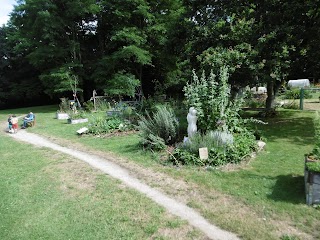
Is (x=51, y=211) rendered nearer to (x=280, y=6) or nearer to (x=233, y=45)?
(x=233, y=45)

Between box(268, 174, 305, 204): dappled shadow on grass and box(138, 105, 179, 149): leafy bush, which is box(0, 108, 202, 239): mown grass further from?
box(138, 105, 179, 149): leafy bush

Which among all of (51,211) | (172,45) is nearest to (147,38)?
(172,45)

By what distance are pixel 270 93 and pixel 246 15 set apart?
4.10 m

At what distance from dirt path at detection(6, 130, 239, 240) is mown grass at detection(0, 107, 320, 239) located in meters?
0.15

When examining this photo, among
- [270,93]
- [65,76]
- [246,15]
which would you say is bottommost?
[270,93]

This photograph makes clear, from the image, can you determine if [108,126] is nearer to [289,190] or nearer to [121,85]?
[289,190]

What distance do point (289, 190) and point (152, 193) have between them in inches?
95.2

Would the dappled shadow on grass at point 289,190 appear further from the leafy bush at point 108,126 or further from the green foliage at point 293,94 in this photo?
the green foliage at point 293,94

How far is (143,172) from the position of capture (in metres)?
6.16

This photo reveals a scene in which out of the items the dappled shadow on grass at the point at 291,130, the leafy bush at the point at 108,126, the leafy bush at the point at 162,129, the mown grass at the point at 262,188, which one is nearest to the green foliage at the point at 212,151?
the mown grass at the point at 262,188

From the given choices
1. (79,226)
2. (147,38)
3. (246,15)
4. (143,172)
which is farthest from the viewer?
(147,38)

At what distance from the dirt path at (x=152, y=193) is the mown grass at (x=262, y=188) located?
0.50ft

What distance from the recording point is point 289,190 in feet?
15.6

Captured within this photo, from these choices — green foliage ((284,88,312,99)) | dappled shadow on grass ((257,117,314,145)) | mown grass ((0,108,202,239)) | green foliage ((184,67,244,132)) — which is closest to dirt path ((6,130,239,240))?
mown grass ((0,108,202,239))
